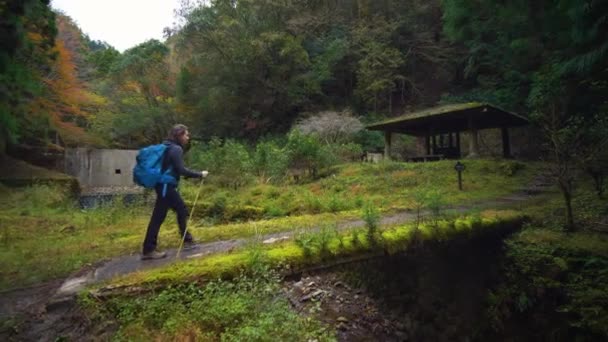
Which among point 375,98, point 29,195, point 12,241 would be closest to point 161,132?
point 29,195

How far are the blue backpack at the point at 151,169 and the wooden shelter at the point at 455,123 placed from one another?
1240 centimetres

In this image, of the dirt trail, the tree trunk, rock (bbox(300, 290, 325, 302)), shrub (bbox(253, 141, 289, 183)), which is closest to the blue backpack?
the dirt trail

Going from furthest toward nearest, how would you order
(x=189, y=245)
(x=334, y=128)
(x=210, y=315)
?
(x=334, y=128) < (x=189, y=245) < (x=210, y=315)

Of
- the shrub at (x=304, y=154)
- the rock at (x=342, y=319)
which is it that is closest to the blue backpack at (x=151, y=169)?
the rock at (x=342, y=319)

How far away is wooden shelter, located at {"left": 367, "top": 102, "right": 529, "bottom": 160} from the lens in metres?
13.2

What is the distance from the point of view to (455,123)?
16141mm

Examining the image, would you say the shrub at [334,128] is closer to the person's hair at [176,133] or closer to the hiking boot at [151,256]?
the person's hair at [176,133]

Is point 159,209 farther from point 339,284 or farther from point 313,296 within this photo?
point 339,284

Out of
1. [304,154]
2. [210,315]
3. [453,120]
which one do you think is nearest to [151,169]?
[210,315]

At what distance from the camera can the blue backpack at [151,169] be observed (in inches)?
146

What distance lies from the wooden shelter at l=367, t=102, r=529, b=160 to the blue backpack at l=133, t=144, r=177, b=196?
1240 cm

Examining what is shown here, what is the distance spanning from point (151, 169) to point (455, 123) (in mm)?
15877

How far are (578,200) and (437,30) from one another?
73.6 feet

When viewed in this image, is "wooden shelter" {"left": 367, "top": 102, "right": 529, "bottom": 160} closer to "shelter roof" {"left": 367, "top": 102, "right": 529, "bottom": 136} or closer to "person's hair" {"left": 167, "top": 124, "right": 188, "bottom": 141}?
"shelter roof" {"left": 367, "top": 102, "right": 529, "bottom": 136}
